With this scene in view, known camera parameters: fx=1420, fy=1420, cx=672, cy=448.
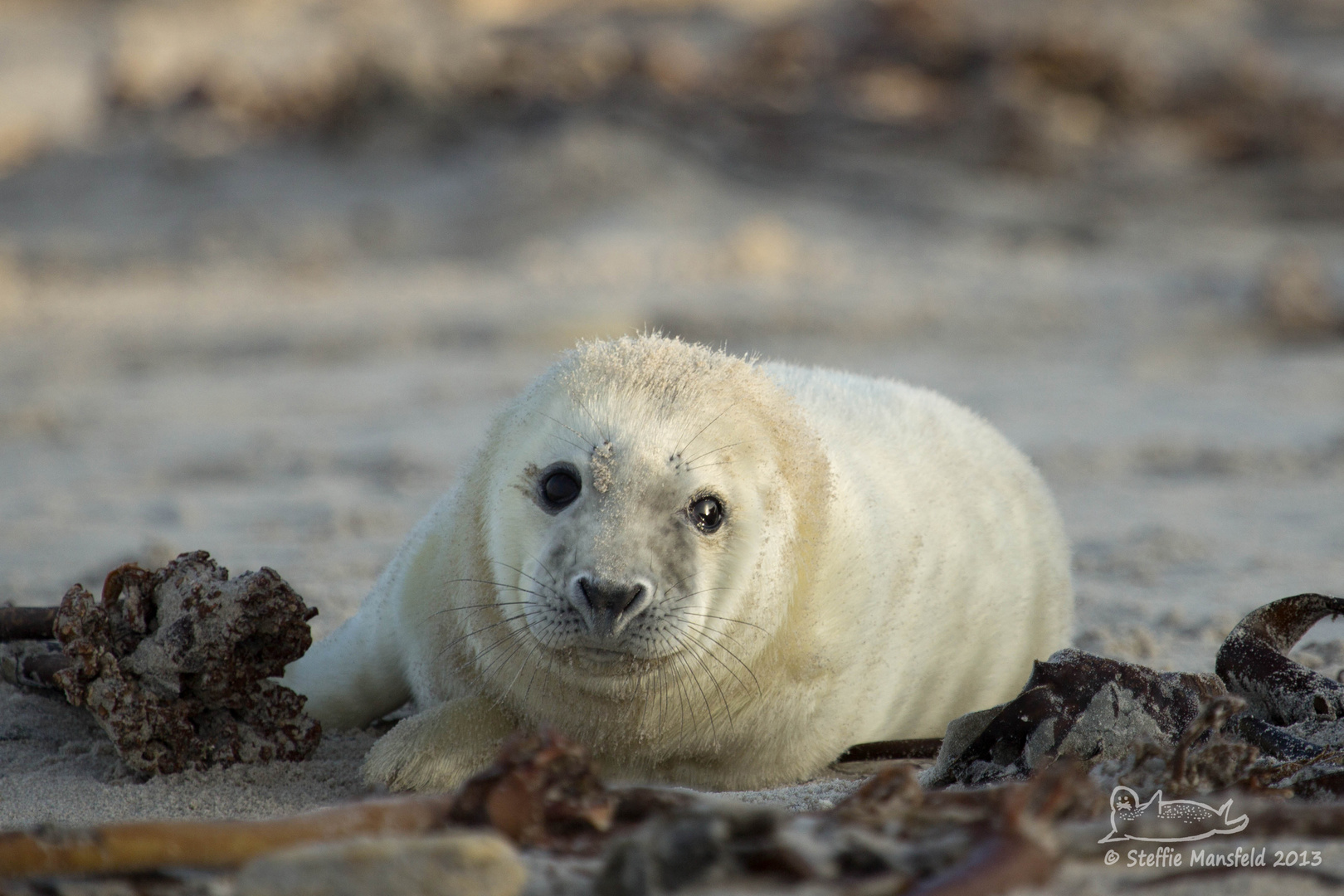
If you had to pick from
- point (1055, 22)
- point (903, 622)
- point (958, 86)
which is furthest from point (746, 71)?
point (903, 622)

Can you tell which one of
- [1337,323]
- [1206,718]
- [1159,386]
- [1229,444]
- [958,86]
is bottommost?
[1206,718]

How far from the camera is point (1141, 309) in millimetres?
9062

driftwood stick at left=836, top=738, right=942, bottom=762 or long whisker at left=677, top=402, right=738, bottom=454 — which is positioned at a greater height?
long whisker at left=677, top=402, right=738, bottom=454

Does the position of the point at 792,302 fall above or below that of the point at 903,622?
above

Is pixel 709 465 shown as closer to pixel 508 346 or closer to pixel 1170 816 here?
pixel 1170 816

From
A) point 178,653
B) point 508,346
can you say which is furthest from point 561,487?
point 508,346

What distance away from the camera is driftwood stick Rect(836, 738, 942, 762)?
290cm

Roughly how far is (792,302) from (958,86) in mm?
4775

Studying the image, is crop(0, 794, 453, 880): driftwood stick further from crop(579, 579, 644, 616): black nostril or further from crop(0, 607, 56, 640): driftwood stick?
crop(0, 607, 56, 640): driftwood stick

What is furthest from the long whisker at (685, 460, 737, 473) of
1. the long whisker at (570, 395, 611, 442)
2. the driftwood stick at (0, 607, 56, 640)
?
the driftwood stick at (0, 607, 56, 640)

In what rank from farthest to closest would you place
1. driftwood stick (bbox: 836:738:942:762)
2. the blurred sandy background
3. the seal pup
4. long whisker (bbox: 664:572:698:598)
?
the blurred sandy background, driftwood stick (bbox: 836:738:942:762), long whisker (bbox: 664:572:698:598), the seal pup

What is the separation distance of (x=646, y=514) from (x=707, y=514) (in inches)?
5.3

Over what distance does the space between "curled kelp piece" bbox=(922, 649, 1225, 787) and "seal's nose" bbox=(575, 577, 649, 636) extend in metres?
0.62

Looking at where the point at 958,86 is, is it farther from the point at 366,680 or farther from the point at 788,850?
the point at 788,850
